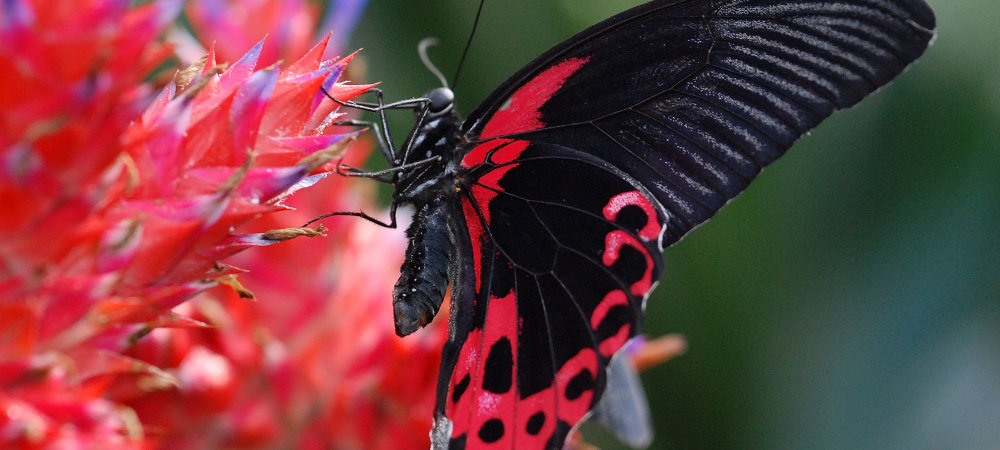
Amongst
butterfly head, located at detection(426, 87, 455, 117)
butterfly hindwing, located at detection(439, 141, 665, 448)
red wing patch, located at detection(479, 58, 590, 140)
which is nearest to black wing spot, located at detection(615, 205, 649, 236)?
butterfly hindwing, located at detection(439, 141, 665, 448)

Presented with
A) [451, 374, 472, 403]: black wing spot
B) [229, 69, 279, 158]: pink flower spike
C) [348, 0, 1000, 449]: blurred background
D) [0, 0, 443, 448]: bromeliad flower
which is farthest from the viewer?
[348, 0, 1000, 449]: blurred background

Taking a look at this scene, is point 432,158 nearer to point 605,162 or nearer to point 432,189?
point 432,189

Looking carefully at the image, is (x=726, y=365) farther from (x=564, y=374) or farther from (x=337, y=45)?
(x=337, y=45)

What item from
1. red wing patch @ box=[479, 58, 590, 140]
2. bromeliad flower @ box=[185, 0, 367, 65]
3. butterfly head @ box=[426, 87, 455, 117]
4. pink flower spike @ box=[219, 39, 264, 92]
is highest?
bromeliad flower @ box=[185, 0, 367, 65]

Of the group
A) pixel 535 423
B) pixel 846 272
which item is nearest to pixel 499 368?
pixel 535 423

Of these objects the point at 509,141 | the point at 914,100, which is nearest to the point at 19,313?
the point at 509,141

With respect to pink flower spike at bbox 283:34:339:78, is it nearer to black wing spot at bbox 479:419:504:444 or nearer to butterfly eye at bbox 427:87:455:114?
butterfly eye at bbox 427:87:455:114
